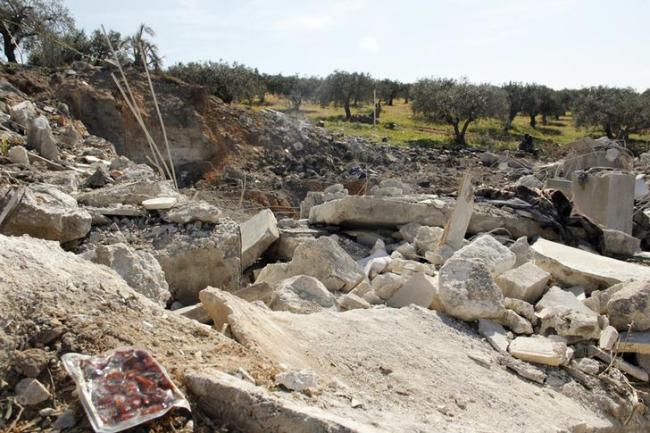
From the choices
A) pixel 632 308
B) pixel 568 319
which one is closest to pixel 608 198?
pixel 632 308

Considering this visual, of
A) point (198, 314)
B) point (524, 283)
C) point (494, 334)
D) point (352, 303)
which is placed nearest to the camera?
point (198, 314)

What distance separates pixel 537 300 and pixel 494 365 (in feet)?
4.21

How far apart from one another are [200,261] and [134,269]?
1.02 m

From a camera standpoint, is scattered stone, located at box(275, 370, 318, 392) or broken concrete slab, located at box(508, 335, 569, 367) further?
broken concrete slab, located at box(508, 335, 569, 367)

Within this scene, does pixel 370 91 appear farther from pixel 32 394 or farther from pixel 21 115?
pixel 32 394

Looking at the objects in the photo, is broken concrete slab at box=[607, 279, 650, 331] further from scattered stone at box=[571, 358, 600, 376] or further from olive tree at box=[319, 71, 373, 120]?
olive tree at box=[319, 71, 373, 120]

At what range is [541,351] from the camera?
162 inches

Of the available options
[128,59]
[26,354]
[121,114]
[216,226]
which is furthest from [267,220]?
[128,59]

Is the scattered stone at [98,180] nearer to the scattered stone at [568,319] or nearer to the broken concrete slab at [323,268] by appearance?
the broken concrete slab at [323,268]

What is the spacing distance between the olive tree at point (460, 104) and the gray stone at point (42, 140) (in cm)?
2218

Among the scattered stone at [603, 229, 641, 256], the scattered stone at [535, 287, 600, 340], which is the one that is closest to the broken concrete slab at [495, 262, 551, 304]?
the scattered stone at [535, 287, 600, 340]

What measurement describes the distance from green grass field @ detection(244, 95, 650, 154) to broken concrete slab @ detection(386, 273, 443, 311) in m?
18.1

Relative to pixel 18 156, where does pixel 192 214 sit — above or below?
below

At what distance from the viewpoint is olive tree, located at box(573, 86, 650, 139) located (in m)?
32.1
